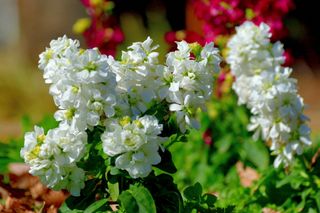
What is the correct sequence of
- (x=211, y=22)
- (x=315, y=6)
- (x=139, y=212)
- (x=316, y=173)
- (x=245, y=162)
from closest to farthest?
(x=139, y=212)
(x=316, y=173)
(x=245, y=162)
(x=211, y=22)
(x=315, y=6)

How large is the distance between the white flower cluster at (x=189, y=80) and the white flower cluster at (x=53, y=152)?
294mm

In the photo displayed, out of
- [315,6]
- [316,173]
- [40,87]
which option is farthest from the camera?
[315,6]

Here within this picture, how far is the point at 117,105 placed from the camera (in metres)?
2.50

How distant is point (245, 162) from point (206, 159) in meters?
0.35

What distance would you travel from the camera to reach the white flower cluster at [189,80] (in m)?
2.52

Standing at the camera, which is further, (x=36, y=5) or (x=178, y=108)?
(x=36, y=5)

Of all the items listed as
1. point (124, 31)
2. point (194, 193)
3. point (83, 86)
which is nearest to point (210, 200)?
point (194, 193)

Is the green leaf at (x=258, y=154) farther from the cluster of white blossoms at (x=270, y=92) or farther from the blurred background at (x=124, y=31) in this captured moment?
the blurred background at (x=124, y=31)

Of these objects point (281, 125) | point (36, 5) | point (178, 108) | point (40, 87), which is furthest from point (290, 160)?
point (36, 5)

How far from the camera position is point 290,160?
327cm

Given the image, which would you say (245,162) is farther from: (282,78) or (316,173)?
(282,78)

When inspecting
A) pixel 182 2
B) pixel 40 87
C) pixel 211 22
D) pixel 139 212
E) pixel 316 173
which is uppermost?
pixel 182 2

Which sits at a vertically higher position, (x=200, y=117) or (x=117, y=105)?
(x=200, y=117)

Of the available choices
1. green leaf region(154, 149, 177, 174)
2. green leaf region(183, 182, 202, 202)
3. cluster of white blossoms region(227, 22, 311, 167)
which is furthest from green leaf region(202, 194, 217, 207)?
cluster of white blossoms region(227, 22, 311, 167)
